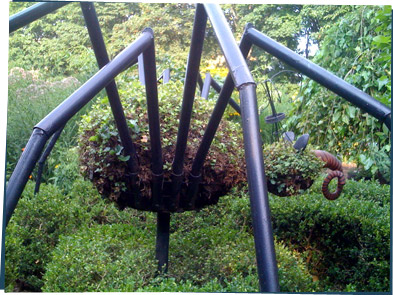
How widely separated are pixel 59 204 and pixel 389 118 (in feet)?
8.03

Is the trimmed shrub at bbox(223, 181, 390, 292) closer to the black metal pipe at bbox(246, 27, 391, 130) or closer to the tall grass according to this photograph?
the black metal pipe at bbox(246, 27, 391, 130)

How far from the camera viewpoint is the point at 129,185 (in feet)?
5.99

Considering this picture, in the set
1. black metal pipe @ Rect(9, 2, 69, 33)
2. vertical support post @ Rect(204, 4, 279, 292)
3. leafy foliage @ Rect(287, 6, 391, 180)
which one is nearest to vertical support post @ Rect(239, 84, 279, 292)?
vertical support post @ Rect(204, 4, 279, 292)

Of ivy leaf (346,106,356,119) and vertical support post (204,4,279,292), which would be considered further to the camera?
ivy leaf (346,106,356,119)

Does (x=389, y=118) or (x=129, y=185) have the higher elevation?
(x=129, y=185)

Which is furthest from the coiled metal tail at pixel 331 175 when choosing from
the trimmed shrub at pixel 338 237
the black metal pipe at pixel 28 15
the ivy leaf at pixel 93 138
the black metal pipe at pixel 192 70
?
the black metal pipe at pixel 28 15

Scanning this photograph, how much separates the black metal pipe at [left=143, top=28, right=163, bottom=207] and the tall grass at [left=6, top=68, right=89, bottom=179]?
99.4 inches

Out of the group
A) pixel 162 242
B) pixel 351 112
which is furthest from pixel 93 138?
pixel 351 112

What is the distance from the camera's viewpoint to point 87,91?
35.4 inches

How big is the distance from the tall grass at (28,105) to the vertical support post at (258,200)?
3.58 m

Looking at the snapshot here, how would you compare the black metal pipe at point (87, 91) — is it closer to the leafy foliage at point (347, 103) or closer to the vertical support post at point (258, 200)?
the vertical support post at point (258, 200)

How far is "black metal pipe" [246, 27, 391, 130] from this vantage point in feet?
3.22

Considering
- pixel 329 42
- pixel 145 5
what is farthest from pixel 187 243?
pixel 145 5

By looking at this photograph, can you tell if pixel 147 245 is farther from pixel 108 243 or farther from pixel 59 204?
pixel 59 204
